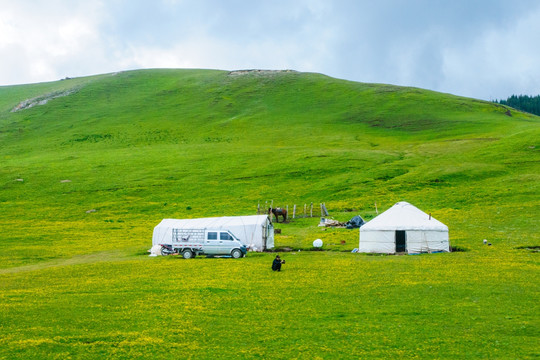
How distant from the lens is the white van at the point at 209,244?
1491 inches

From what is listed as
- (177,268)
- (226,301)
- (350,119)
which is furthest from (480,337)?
(350,119)

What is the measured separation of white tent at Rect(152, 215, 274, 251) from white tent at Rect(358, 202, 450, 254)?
8.26 metres

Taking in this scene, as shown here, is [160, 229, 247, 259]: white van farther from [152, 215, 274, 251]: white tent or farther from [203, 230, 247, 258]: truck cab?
[152, 215, 274, 251]: white tent

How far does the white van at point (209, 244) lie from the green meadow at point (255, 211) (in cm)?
156

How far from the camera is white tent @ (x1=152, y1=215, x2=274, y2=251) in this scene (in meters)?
42.0

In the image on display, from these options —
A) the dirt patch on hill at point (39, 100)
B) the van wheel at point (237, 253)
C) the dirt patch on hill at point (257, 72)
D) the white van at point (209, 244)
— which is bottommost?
the van wheel at point (237, 253)

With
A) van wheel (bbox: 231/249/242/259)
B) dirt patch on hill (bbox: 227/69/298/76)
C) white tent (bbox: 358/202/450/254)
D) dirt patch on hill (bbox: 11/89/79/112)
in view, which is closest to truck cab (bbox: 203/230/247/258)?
van wheel (bbox: 231/249/242/259)

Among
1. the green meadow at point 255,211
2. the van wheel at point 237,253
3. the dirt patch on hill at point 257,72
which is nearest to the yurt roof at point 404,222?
the green meadow at point 255,211

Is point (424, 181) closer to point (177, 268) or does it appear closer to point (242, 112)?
point (177, 268)

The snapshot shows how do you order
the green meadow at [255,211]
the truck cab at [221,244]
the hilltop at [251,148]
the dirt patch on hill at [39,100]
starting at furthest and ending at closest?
the dirt patch on hill at [39,100], the hilltop at [251,148], the truck cab at [221,244], the green meadow at [255,211]

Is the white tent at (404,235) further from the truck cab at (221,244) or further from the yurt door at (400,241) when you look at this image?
the truck cab at (221,244)

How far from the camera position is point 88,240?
4888 centimetres

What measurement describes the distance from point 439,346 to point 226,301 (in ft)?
30.4

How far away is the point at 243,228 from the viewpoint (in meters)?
42.6
